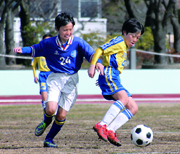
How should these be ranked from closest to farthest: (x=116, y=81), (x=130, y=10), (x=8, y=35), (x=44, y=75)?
(x=116, y=81), (x=44, y=75), (x=8, y=35), (x=130, y=10)

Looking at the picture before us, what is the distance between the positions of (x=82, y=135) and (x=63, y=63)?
1377 mm

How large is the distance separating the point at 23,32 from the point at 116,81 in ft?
54.8

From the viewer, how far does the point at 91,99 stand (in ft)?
42.7

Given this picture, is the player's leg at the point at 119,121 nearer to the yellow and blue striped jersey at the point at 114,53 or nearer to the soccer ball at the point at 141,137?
the soccer ball at the point at 141,137

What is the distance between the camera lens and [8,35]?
786 inches

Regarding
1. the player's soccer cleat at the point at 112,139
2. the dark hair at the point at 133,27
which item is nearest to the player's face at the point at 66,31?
the dark hair at the point at 133,27

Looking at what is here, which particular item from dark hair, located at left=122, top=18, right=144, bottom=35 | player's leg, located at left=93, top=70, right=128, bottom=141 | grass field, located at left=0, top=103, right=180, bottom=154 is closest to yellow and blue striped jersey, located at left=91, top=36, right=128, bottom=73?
player's leg, located at left=93, top=70, right=128, bottom=141

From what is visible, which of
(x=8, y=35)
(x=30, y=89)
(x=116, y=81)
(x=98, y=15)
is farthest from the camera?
(x=98, y=15)

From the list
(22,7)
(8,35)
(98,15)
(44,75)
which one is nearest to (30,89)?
(44,75)

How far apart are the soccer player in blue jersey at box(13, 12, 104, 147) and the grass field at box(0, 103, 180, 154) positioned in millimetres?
375

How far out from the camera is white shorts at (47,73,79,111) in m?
5.16

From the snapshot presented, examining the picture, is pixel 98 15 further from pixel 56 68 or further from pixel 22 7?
pixel 56 68

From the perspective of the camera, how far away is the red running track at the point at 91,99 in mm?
12289

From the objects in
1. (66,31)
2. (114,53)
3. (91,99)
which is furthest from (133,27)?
(91,99)
